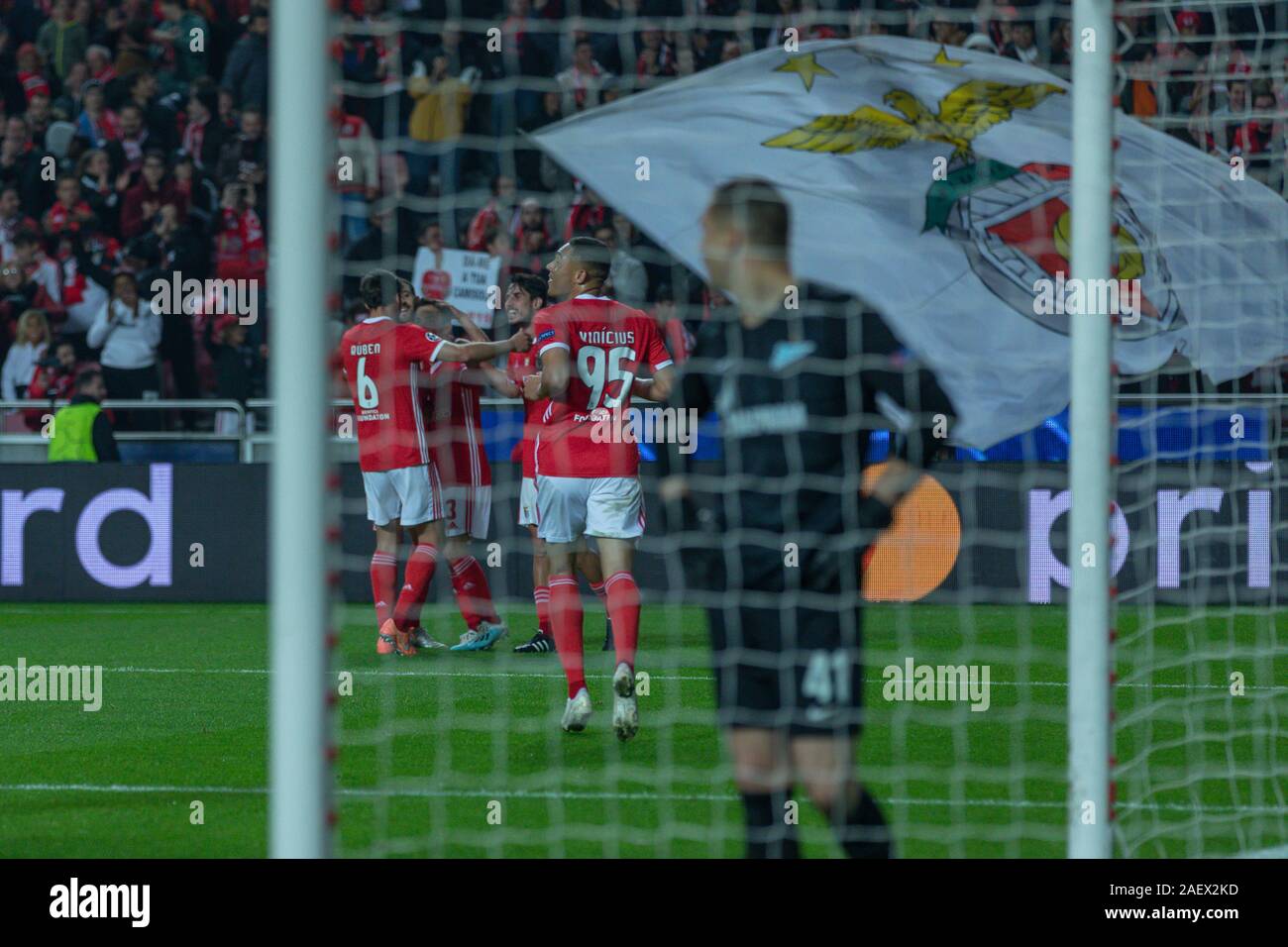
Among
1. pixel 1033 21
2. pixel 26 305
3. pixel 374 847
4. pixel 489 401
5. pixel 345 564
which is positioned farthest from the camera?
pixel 26 305

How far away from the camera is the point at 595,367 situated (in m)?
7.09

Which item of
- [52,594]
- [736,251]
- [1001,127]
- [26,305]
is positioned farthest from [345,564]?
[736,251]

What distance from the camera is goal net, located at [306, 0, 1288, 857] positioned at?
536 centimetres

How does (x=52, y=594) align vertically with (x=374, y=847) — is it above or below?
above

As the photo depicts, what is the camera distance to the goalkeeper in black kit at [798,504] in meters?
3.71

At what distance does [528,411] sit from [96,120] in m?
7.94

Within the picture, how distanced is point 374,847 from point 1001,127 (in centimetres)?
899

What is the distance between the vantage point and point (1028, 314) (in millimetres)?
12273

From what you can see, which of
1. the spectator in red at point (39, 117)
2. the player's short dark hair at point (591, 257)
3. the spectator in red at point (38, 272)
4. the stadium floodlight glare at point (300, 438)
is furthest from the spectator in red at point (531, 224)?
the stadium floodlight glare at point (300, 438)

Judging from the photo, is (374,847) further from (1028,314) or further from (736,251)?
(1028,314)

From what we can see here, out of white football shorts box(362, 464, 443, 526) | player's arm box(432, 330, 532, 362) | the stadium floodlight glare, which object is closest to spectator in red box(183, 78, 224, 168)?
white football shorts box(362, 464, 443, 526)

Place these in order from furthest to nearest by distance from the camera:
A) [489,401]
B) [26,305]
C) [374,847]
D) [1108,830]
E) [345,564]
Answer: [26,305] < [489,401] < [345,564] < [374,847] < [1108,830]

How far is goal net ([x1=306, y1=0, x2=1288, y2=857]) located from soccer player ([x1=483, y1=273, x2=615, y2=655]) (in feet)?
0.97

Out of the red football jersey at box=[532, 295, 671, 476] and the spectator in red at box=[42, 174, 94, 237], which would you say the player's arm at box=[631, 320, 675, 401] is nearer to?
the red football jersey at box=[532, 295, 671, 476]
